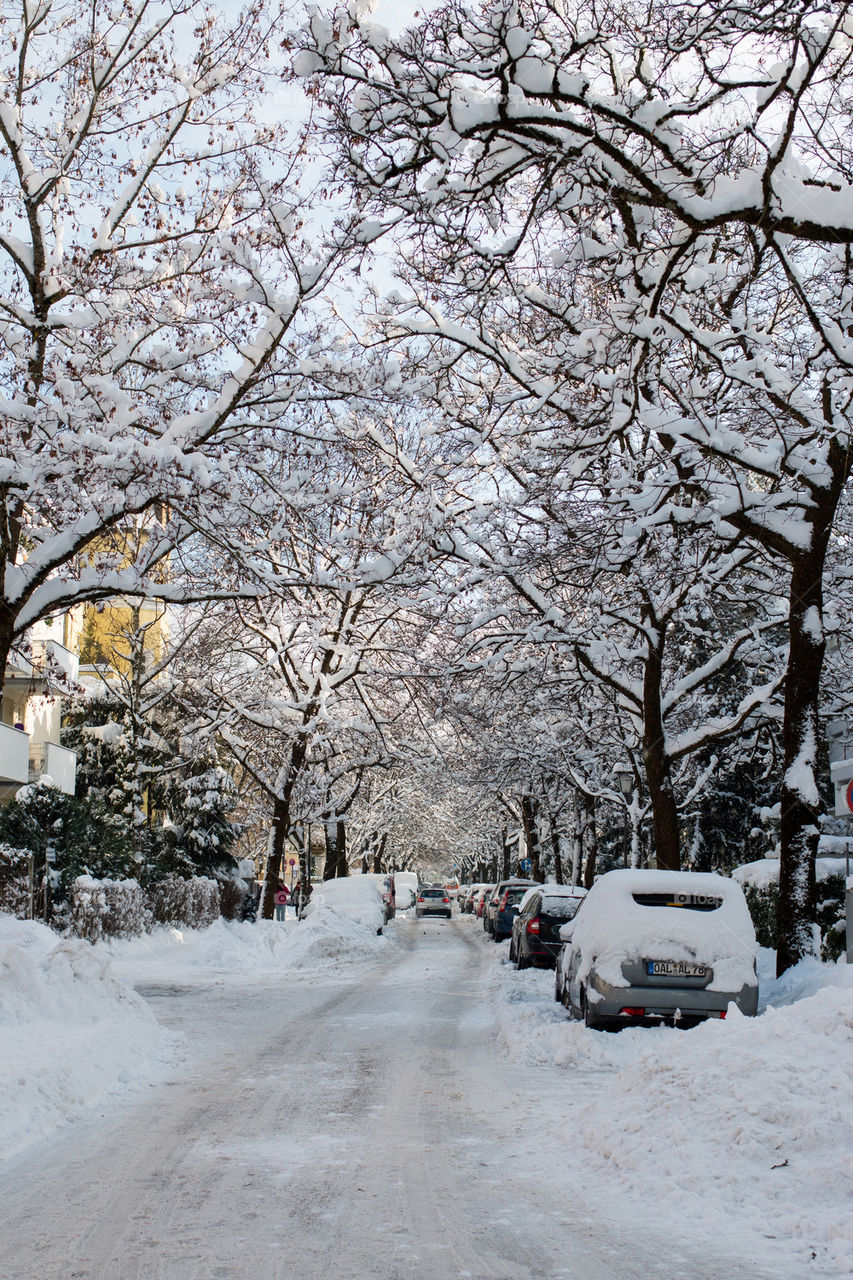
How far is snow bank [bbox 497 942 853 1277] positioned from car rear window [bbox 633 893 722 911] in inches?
121

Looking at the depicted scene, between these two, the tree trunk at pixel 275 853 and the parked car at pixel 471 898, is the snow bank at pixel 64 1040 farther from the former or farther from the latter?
the parked car at pixel 471 898

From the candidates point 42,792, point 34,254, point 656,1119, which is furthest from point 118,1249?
point 42,792

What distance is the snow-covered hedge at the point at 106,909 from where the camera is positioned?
20656mm

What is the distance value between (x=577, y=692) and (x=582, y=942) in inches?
326

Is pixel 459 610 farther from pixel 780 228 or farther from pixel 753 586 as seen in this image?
pixel 780 228

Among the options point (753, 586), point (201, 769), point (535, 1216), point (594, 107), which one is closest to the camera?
point (535, 1216)

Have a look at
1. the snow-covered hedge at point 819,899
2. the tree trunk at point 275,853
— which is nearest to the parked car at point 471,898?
the tree trunk at point 275,853

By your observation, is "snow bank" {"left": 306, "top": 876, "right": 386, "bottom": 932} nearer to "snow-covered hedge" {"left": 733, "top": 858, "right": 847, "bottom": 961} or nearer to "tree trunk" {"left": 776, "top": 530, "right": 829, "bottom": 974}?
"snow-covered hedge" {"left": 733, "top": 858, "right": 847, "bottom": 961}

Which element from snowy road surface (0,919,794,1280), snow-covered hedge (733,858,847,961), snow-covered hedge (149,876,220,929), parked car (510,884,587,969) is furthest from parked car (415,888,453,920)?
snowy road surface (0,919,794,1280)

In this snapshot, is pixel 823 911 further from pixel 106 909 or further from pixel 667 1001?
pixel 106 909

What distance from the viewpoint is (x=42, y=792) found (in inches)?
823

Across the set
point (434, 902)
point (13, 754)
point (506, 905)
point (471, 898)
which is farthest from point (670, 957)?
point (434, 902)

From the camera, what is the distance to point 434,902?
2520 inches

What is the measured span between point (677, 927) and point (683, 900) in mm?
408
